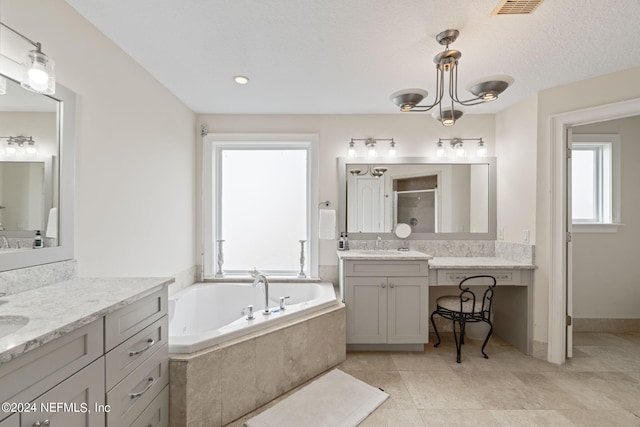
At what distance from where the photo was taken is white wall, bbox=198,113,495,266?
3088 millimetres

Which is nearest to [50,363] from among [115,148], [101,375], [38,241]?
[101,375]

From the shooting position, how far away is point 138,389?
1.30 m

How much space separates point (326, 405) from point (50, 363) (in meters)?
1.54

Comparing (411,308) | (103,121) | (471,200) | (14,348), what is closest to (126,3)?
(103,121)

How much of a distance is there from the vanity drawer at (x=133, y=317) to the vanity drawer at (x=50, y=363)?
0.05 meters

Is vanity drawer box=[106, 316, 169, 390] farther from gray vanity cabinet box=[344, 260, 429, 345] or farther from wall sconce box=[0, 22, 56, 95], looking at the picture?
gray vanity cabinet box=[344, 260, 429, 345]

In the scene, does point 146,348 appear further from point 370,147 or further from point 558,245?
point 558,245

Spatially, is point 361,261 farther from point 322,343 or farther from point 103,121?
point 103,121

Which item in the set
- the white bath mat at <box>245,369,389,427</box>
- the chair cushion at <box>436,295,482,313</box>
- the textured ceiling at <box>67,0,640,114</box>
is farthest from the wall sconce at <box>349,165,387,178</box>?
the white bath mat at <box>245,369,389,427</box>

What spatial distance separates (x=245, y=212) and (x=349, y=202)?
1.18 metres

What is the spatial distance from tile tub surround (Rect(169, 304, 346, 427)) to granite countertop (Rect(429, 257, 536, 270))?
106 centimetres

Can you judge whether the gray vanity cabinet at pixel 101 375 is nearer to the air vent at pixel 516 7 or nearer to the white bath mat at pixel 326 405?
the white bath mat at pixel 326 405

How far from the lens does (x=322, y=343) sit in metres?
2.26

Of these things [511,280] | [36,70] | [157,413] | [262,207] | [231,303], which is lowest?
[157,413]
